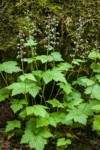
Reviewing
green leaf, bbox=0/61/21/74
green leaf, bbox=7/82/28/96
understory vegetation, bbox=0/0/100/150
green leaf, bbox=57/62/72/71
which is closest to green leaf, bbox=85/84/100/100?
understory vegetation, bbox=0/0/100/150

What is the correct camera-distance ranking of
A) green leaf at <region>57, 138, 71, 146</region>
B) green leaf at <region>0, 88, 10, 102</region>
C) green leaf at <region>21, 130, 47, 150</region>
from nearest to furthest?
green leaf at <region>21, 130, 47, 150</region>, green leaf at <region>57, 138, 71, 146</region>, green leaf at <region>0, 88, 10, 102</region>

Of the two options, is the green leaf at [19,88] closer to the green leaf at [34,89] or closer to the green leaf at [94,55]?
the green leaf at [34,89]

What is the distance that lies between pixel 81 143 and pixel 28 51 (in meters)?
1.40

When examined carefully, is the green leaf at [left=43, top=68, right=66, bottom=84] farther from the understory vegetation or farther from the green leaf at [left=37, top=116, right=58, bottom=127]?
the green leaf at [left=37, top=116, right=58, bottom=127]

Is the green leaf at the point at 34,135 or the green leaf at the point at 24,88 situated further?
the green leaf at the point at 24,88

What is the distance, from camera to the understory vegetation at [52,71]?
4.03 meters

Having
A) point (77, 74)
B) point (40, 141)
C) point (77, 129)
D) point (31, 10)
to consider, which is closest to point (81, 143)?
point (77, 129)

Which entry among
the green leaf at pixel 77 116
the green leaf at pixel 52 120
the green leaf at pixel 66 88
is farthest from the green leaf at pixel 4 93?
the green leaf at pixel 77 116

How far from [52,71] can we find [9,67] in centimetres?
54

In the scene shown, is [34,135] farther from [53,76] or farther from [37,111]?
[53,76]

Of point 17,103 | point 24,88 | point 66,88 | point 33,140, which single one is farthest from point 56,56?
point 33,140

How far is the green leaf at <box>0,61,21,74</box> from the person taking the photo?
13.6 ft

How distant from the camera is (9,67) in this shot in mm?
4168

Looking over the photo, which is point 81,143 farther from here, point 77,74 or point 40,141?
point 77,74
